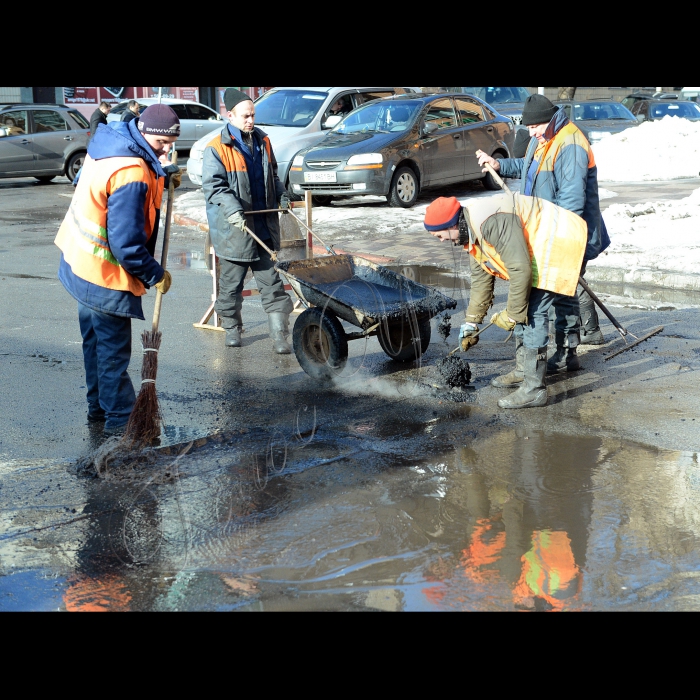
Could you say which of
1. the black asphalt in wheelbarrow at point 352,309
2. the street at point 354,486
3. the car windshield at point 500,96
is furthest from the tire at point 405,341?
the car windshield at point 500,96

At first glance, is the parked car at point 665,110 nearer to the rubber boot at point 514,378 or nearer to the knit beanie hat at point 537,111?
the knit beanie hat at point 537,111

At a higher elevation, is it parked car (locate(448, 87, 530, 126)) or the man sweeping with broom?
parked car (locate(448, 87, 530, 126))

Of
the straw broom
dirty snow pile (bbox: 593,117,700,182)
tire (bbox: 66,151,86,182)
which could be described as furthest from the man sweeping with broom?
tire (bbox: 66,151,86,182)

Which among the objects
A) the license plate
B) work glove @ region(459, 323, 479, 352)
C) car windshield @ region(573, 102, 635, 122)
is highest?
car windshield @ region(573, 102, 635, 122)

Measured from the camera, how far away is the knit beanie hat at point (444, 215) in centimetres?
547

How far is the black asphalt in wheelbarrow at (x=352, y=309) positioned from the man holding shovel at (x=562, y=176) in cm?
78

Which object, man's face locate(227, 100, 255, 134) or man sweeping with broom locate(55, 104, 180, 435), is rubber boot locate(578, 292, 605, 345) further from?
man sweeping with broom locate(55, 104, 180, 435)

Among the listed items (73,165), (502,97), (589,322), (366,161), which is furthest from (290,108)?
(589,322)

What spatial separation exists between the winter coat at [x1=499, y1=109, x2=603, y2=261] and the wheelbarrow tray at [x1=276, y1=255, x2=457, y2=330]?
Answer: 3.55 ft

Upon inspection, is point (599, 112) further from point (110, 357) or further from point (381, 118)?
point (110, 357)

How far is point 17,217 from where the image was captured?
46.6 feet

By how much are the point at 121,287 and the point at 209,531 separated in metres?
1.67

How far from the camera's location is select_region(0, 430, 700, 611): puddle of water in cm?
355
